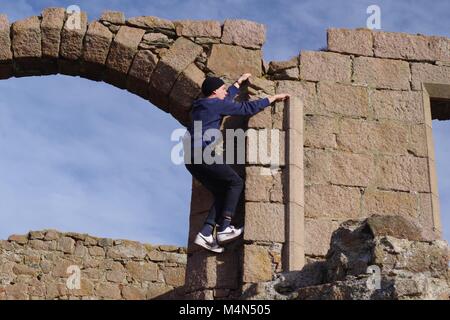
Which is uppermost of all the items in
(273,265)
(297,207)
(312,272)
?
(297,207)

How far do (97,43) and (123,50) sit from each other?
28 cm

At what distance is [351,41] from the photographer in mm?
7566

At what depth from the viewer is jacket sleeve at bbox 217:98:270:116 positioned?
6594 millimetres

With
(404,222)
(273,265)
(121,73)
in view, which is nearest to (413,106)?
(273,265)

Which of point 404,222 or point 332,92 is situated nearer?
point 404,222

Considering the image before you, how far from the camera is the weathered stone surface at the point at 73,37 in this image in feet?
23.6

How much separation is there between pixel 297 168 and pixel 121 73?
6.73 ft

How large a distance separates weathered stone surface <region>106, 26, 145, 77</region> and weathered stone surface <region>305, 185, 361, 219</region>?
2.20 meters

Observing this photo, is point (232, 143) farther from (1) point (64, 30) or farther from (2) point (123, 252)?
(2) point (123, 252)

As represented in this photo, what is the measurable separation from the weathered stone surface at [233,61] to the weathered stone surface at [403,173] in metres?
1.59

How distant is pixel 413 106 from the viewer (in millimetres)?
7422

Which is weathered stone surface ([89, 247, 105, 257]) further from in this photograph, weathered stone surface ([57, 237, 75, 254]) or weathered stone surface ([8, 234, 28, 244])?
weathered stone surface ([8, 234, 28, 244])

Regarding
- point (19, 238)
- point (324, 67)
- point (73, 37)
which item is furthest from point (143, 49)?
point (19, 238)

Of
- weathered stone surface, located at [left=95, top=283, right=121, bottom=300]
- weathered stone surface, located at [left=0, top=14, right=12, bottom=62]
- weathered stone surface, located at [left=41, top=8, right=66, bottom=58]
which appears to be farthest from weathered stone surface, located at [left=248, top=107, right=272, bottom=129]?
weathered stone surface, located at [left=95, top=283, right=121, bottom=300]
